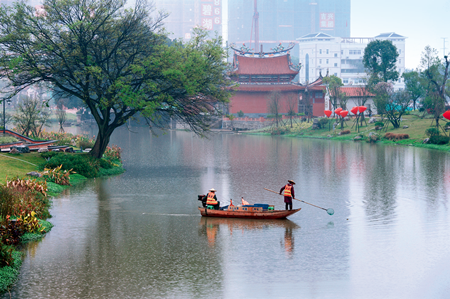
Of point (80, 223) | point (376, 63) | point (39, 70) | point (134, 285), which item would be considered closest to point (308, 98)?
point (376, 63)

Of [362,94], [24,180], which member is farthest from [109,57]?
[362,94]

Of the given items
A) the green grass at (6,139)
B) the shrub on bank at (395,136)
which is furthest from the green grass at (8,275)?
the shrub on bank at (395,136)

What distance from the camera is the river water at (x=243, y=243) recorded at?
12.5m

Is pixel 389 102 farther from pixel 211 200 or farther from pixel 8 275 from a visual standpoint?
pixel 8 275

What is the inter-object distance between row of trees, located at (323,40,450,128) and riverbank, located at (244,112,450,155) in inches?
68.4

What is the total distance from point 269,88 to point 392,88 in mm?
23467

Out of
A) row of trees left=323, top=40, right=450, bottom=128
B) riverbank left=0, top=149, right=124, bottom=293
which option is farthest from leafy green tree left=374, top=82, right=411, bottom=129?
riverbank left=0, top=149, right=124, bottom=293

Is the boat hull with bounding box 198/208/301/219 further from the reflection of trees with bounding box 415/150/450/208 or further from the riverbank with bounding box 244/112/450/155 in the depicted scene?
the riverbank with bounding box 244/112/450/155

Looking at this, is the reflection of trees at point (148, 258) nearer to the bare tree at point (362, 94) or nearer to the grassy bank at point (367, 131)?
the grassy bank at point (367, 131)

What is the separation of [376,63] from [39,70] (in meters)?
69.6

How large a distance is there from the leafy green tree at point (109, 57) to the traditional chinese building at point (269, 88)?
186 ft

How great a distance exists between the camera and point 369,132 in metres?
65.5

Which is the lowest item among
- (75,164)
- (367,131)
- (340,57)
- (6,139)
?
(75,164)

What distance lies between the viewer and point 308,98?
292 ft
